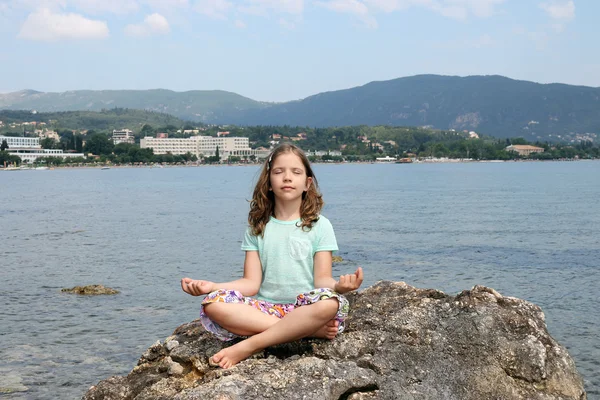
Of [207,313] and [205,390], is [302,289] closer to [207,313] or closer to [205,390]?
[207,313]

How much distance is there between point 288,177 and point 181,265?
1738 centimetres

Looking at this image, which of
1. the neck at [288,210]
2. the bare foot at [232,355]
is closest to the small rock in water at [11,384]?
the neck at [288,210]

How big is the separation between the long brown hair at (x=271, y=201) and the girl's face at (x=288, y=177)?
5cm

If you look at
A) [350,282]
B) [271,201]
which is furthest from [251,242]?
[350,282]

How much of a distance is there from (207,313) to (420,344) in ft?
4.90

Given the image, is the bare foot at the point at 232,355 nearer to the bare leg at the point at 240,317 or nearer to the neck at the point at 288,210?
the bare leg at the point at 240,317

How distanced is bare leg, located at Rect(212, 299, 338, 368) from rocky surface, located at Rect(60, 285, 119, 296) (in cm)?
1283

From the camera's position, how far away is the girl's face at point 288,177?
5.43 m

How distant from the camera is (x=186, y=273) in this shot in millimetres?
20672

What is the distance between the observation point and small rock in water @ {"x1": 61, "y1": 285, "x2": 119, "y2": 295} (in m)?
16.8

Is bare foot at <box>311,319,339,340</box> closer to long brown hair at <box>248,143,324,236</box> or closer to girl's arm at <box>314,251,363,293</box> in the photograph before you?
girl's arm at <box>314,251,363,293</box>

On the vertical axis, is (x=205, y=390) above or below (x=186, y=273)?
above

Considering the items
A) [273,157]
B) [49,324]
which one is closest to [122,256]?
[49,324]

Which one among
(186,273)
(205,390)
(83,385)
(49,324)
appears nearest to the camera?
(205,390)
